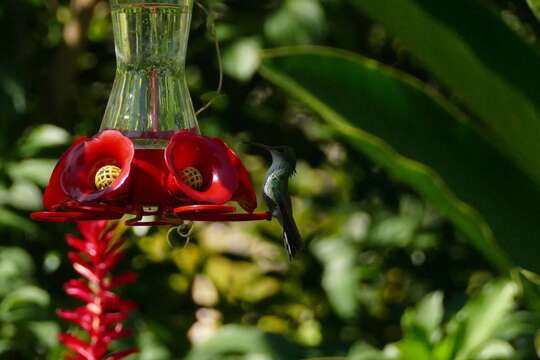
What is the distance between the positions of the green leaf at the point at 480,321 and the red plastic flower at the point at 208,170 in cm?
81

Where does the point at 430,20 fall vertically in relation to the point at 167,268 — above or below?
above

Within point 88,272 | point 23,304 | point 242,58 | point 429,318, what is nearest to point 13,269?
point 23,304

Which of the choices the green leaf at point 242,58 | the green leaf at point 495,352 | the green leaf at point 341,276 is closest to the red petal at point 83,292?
the green leaf at point 495,352

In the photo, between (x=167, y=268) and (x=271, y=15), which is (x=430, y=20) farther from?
(x=167, y=268)

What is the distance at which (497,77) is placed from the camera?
1038 millimetres

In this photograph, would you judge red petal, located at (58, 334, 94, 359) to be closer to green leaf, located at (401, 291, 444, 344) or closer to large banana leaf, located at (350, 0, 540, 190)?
green leaf, located at (401, 291, 444, 344)

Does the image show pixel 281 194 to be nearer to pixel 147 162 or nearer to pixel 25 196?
pixel 147 162

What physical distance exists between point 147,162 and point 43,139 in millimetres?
1456

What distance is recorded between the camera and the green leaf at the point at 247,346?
3.28 metres

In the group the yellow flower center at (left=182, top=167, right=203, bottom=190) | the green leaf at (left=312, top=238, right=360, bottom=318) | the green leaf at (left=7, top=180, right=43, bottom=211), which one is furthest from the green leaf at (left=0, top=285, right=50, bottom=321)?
the yellow flower center at (left=182, top=167, right=203, bottom=190)

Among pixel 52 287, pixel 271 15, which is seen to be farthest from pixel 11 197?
pixel 271 15

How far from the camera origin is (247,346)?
10.9 feet

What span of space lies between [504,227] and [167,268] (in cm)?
320

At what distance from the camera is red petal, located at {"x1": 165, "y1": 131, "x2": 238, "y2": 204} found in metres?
2.00
